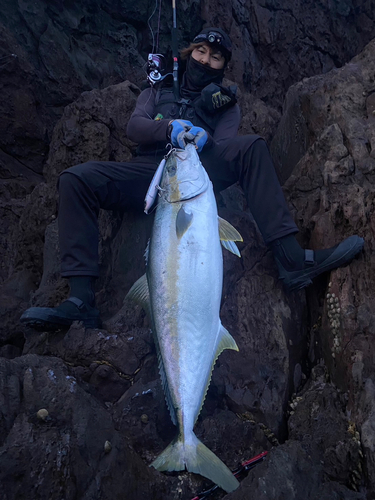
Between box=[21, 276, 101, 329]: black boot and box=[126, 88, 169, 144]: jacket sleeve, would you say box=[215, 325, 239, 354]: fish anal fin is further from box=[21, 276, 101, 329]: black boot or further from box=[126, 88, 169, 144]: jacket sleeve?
box=[126, 88, 169, 144]: jacket sleeve

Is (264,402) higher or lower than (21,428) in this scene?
lower

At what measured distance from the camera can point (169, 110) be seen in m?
3.87

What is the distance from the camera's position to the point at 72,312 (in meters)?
2.93

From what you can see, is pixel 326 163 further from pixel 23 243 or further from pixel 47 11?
pixel 47 11

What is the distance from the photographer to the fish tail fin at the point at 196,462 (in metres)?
2.16

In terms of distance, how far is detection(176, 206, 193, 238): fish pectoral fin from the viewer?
2.66 meters

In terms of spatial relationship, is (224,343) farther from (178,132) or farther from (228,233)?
(178,132)

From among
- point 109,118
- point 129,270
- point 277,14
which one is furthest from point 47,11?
point 129,270

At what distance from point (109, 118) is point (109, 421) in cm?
330

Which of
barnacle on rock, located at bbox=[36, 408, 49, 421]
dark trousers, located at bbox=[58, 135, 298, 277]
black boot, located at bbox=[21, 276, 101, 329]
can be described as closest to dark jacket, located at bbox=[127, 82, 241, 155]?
dark trousers, located at bbox=[58, 135, 298, 277]

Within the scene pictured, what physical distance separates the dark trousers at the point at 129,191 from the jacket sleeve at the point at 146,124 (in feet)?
0.77

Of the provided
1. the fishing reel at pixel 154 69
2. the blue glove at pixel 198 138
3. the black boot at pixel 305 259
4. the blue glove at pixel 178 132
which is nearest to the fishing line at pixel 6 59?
the fishing reel at pixel 154 69

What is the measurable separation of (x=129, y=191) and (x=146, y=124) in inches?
23.5

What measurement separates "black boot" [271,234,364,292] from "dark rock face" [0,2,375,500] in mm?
112
